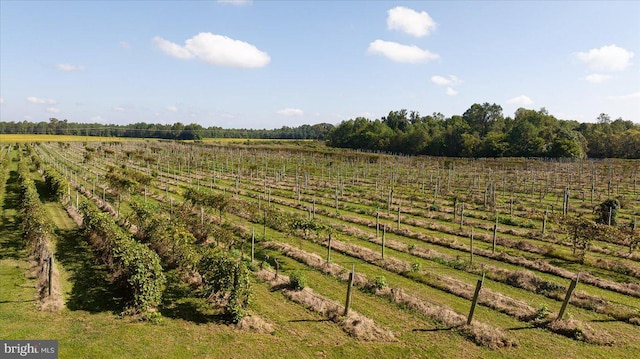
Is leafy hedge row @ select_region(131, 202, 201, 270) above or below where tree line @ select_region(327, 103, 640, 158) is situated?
below

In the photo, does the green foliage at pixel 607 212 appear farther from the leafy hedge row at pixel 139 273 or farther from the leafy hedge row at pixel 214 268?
the leafy hedge row at pixel 139 273

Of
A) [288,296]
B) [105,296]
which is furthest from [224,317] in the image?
[105,296]

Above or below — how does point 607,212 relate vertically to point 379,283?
above

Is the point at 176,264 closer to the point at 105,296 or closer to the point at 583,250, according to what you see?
the point at 105,296

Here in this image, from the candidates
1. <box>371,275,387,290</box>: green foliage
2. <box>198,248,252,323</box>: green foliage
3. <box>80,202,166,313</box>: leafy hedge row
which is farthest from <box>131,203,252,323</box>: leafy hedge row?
<box>371,275,387,290</box>: green foliage

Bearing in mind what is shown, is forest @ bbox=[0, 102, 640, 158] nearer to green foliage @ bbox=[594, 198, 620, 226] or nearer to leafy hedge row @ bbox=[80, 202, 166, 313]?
green foliage @ bbox=[594, 198, 620, 226]

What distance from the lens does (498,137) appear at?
305 ft

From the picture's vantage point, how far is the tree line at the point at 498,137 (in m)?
83.6

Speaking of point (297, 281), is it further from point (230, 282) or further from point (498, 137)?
point (498, 137)

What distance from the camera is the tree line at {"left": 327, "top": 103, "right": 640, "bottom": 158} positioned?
274 feet

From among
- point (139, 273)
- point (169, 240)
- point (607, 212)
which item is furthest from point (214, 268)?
point (607, 212)

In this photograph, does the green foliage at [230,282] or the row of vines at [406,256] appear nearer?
the green foliage at [230,282]

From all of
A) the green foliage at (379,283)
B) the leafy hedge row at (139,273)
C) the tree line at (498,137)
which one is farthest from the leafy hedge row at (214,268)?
the tree line at (498,137)

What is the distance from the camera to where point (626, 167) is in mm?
58125
